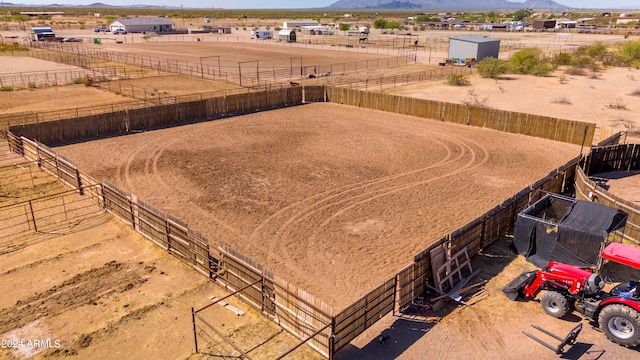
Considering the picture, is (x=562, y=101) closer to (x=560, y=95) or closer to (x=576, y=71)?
(x=560, y=95)

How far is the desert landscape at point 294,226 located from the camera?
37.1 ft

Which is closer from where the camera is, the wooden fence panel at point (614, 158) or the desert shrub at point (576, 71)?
the wooden fence panel at point (614, 158)

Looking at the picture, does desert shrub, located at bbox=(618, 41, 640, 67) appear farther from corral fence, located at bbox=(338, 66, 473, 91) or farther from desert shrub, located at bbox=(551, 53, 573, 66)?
corral fence, located at bbox=(338, 66, 473, 91)

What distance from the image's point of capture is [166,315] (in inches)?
476

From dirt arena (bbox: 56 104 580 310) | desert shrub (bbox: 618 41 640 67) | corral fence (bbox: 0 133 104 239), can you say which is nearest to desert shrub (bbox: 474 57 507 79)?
desert shrub (bbox: 618 41 640 67)

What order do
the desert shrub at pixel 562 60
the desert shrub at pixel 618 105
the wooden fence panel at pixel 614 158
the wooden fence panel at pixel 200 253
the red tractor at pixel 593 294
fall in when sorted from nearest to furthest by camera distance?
the red tractor at pixel 593 294 < the wooden fence panel at pixel 200 253 < the wooden fence panel at pixel 614 158 < the desert shrub at pixel 618 105 < the desert shrub at pixel 562 60

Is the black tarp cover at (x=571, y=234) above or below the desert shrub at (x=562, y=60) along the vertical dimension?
below

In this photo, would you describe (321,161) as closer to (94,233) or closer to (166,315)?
(94,233)

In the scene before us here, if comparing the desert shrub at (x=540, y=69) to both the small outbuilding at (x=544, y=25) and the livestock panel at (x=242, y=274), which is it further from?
the small outbuilding at (x=544, y=25)

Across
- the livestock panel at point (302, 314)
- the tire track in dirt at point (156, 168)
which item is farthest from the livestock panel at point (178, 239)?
the livestock panel at point (302, 314)

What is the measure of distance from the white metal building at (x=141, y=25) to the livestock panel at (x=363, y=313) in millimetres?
115183

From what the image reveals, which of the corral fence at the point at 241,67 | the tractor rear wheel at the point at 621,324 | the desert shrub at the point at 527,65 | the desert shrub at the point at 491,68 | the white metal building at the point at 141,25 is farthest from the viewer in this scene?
the white metal building at the point at 141,25

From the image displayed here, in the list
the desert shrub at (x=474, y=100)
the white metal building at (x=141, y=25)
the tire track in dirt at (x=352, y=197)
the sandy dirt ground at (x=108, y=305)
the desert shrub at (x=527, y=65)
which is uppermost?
the white metal building at (x=141, y=25)

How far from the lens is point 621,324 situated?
1082 centimetres
